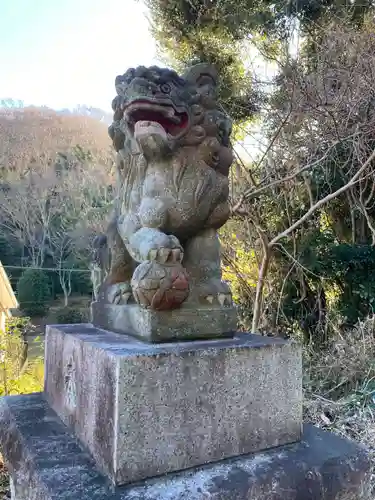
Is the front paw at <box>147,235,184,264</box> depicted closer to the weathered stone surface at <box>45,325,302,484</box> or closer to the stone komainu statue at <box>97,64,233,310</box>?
the stone komainu statue at <box>97,64,233,310</box>

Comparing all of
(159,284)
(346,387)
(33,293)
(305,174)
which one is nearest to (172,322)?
(159,284)

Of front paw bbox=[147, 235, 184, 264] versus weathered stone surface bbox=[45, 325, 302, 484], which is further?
front paw bbox=[147, 235, 184, 264]

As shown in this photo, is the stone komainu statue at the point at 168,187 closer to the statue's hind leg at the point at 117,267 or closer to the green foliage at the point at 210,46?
the statue's hind leg at the point at 117,267

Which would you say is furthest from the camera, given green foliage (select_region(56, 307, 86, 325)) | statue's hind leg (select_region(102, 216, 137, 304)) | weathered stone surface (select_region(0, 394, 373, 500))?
green foliage (select_region(56, 307, 86, 325))

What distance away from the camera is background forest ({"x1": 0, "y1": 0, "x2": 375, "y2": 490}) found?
3.53 metres

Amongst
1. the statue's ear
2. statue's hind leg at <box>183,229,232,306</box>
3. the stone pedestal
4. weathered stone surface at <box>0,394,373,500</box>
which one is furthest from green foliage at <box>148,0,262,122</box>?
weathered stone surface at <box>0,394,373,500</box>

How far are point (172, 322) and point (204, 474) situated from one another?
0.47m

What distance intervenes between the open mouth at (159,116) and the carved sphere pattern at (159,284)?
1.77ft

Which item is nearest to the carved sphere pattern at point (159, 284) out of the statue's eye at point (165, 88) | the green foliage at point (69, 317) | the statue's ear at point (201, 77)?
the statue's eye at point (165, 88)

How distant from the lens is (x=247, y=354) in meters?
1.33

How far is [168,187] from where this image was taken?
150cm

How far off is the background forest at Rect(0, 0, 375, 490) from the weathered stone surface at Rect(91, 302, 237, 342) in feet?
5.06

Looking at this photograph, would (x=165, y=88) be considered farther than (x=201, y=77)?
No

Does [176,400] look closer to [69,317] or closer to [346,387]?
[346,387]
